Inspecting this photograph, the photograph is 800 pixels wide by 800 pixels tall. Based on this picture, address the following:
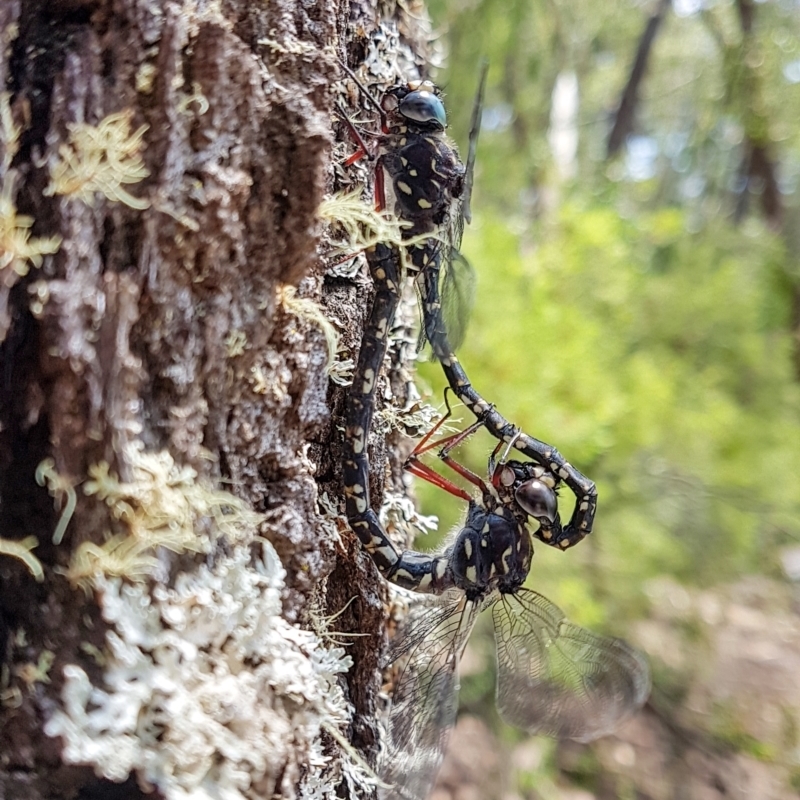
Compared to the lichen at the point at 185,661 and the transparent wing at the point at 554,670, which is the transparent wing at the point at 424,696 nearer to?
the transparent wing at the point at 554,670

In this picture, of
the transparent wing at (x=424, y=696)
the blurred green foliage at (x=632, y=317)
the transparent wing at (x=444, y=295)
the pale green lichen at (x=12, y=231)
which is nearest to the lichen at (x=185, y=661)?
the pale green lichen at (x=12, y=231)

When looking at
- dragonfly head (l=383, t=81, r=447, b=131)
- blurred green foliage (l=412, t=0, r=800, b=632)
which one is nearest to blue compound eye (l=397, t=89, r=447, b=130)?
dragonfly head (l=383, t=81, r=447, b=131)

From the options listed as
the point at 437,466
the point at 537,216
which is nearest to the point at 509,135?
the point at 537,216

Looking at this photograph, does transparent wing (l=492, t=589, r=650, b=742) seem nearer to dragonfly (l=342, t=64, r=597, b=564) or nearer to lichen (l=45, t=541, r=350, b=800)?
dragonfly (l=342, t=64, r=597, b=564)

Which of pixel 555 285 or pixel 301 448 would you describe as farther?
A: pixel 555 285

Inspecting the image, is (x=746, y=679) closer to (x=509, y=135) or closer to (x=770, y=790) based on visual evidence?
(x=770, y=790)

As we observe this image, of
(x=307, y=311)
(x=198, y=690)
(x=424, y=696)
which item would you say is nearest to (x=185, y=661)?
(x=198, y=690)

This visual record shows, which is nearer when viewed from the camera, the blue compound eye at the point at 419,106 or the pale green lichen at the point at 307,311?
the pale green lichen at the point at 307,311
